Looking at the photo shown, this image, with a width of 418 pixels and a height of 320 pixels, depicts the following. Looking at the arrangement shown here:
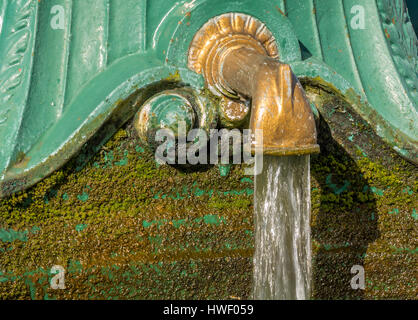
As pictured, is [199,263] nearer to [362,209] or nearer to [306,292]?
[306,292]

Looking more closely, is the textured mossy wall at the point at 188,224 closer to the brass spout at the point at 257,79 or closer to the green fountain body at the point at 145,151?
the green fountain body at the point at 145,151

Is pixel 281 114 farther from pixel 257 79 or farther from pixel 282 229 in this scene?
pixel 282 229

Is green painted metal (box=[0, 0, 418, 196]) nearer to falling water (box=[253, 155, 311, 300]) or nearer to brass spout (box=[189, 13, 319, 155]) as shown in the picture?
brass spout (box=[189, 13, 319, 155])

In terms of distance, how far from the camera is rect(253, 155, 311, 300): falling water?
55.5 inches

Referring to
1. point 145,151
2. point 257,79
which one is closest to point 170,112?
point 145,151

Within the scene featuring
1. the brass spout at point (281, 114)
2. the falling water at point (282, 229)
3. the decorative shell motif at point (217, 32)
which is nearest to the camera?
the brass spout at point (281, 114)

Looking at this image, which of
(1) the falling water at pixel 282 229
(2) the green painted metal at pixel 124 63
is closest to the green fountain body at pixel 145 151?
(2) the green painted metal at pixel 124 63

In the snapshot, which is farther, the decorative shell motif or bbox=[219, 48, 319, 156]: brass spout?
the decorative shell motif

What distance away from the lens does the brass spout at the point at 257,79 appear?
1242 millimetres

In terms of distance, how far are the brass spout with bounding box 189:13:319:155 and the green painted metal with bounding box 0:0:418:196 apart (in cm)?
3

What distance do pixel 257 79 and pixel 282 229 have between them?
419 millimetres

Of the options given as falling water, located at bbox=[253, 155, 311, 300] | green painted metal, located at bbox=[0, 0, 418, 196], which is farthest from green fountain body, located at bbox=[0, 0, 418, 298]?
falling water, located at bbox=[253, 155, 311, 300]

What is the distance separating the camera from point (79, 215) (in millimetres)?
1578

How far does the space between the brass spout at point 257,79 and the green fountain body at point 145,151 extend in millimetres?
32
